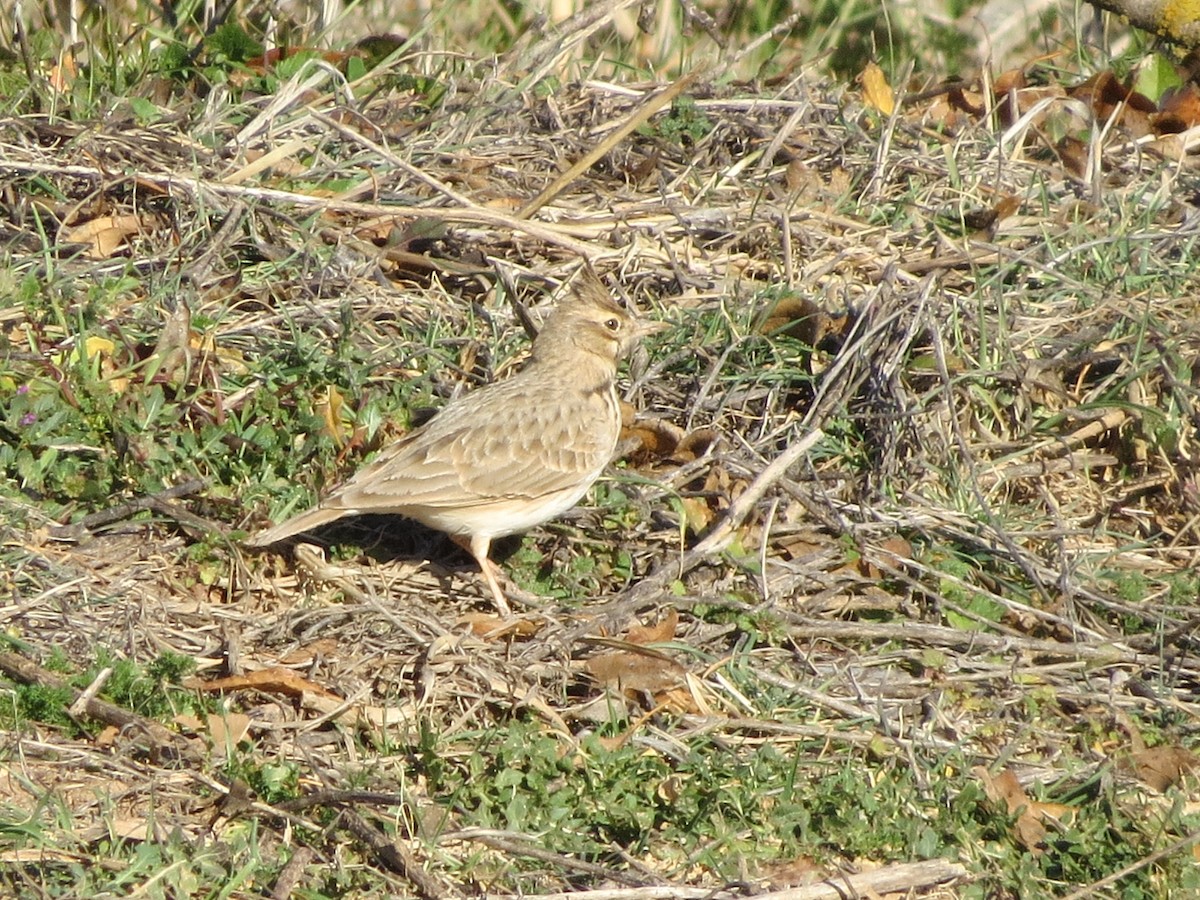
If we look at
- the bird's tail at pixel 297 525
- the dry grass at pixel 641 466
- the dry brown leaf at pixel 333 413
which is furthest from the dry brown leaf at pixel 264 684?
the dry brown leaf at pixel 333 413

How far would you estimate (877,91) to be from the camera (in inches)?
343

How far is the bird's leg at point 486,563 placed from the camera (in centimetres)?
597

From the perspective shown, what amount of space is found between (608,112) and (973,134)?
6.14ft

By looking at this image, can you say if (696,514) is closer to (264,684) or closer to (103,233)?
(264,684)

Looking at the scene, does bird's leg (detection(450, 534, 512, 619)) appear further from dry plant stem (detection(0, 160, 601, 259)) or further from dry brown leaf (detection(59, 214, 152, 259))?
dry brown leaf (detection(59, 214, 152, 259))

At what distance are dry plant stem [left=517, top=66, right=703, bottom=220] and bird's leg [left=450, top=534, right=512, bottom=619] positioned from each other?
5.89 ft

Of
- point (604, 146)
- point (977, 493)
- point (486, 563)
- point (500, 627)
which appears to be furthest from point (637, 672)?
point (604, 146)

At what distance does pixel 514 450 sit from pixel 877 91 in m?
3.66

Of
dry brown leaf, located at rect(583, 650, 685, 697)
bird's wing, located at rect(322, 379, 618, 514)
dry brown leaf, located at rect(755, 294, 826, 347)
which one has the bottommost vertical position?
dry brown leaf, located at rect(583, 650, 685, 697)

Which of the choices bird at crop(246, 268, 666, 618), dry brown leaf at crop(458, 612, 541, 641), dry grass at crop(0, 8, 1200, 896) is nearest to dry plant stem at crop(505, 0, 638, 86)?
dry grass at crop(0, 8, 1200, 896)

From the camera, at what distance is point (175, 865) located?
441 cm

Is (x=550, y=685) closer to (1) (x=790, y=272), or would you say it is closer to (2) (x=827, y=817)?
(2) (x=827, y=817)

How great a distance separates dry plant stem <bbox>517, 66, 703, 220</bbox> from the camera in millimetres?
7441

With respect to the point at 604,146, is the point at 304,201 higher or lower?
lower
